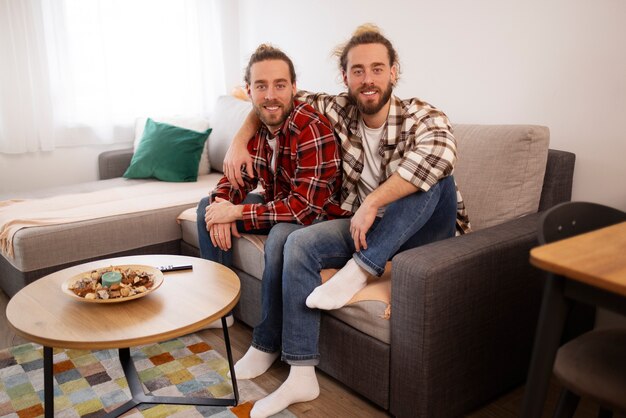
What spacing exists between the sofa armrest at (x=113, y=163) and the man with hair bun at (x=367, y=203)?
1.87m

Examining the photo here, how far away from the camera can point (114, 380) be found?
6.37ft

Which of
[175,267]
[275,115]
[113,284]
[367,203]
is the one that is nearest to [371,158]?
[367,203]

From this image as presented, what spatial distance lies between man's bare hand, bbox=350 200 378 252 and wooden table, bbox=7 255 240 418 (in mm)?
396

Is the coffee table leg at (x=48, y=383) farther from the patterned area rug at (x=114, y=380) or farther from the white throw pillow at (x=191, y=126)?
the white throw pillow at (x=191, y=126)

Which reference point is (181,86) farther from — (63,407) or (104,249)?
(63,407)

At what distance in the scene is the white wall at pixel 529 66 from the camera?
1.89 meters

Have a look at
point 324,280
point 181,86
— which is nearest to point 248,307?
point 324,280

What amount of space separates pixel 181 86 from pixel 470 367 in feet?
9.37

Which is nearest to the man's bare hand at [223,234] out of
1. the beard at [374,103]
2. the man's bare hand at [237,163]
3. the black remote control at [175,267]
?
the man's bare hand at [237,163]

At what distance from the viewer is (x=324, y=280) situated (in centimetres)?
183

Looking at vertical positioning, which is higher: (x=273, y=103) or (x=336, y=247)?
(x=273, y=103)

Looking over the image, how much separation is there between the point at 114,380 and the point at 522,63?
189 cm

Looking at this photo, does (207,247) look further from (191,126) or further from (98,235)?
(191,126)

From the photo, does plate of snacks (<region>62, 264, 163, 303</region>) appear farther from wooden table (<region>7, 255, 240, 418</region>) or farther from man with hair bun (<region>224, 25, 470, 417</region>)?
man with hair bun (<region>224, 25, 470, 417</region>)
